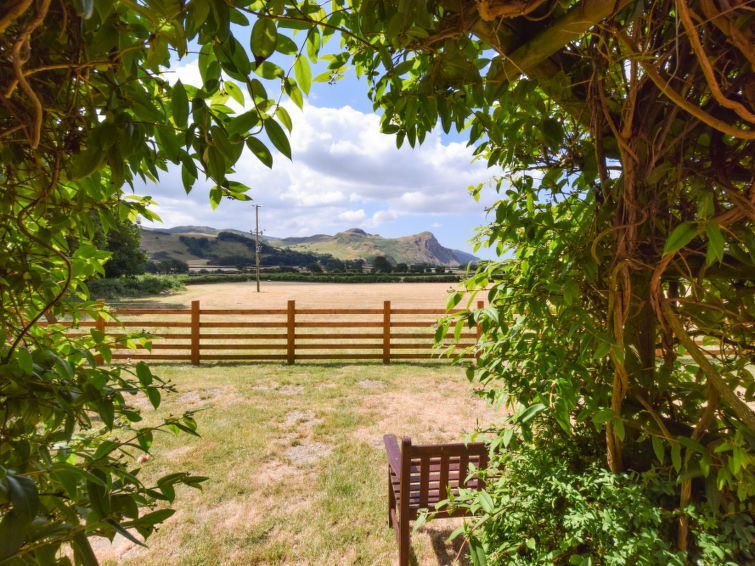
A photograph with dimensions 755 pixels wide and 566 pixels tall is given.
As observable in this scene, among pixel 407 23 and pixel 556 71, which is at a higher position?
pixel 556 71

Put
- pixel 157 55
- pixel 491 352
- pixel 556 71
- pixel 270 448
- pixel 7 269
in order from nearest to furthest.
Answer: pixel 157 55 → pixel 7 269 → pixel 556 71 → pixel 491 352 → pixel 270 448

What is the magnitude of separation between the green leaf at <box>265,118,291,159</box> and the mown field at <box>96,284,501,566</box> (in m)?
1.22

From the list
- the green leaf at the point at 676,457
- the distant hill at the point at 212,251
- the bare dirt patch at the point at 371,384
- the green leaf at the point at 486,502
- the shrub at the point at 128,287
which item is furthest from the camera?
the distant hill at the point at 212,251

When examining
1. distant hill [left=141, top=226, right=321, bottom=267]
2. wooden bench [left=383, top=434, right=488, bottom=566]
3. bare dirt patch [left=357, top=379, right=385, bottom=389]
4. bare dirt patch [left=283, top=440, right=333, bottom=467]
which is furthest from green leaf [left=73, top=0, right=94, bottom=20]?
distant hill [left=141, top=226, right=321, bottom=267]

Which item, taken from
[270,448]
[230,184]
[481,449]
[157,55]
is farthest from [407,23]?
[270,448]

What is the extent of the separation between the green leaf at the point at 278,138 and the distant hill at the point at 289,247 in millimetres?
65219

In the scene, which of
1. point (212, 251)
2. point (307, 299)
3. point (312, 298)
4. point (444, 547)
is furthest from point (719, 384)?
point (212, 251)

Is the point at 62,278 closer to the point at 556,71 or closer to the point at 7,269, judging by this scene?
the point at 7,269

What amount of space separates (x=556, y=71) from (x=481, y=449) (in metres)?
1.95

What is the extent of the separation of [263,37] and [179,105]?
195 millimetres

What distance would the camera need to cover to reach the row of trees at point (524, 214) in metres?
0.63

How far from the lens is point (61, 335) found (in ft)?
3.73

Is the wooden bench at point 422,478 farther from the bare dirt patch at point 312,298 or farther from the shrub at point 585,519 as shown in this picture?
the bare dirt patch at point 312,298

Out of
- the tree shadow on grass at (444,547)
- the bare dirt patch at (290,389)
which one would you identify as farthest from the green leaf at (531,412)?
the bare dirt patch at (290,389)
